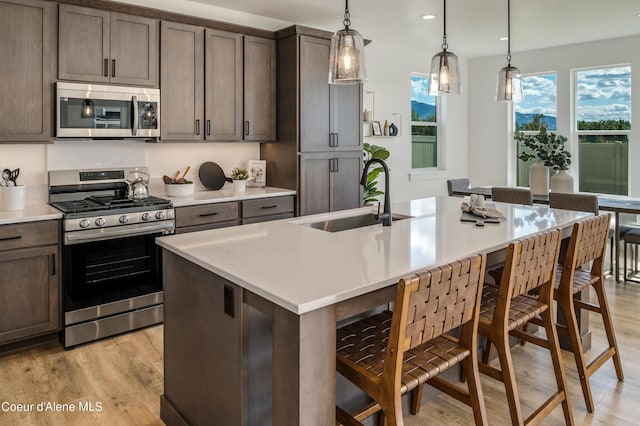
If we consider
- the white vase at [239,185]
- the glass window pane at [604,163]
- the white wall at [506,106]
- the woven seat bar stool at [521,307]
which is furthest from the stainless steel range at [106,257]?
the glass window pane at [604,163]

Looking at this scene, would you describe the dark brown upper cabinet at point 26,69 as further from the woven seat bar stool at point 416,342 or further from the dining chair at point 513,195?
the dining chair at point 513,195

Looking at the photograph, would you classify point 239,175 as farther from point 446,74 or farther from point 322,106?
point 446,74

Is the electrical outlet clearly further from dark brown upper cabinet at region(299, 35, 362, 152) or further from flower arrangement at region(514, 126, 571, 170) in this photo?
flower arrangement at region(514, 126, 571, 170)

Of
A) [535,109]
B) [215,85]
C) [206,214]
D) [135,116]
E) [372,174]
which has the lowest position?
[206,214]

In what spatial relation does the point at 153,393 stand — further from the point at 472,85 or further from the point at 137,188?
the point at 472,85

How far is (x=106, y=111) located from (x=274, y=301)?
9.02 ft

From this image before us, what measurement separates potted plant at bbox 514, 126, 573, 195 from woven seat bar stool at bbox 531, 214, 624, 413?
3104 millimetres

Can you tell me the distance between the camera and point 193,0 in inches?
165

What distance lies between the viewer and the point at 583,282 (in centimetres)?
263

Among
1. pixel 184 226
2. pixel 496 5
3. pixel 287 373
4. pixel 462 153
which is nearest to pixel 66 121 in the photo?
pixel 184 226

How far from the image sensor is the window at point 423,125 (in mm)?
6616

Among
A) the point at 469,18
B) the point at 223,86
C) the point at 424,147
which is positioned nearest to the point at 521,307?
the point at 223,86

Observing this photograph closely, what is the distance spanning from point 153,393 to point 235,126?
8.05 ft

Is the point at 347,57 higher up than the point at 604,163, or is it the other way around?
the point at 347,57
